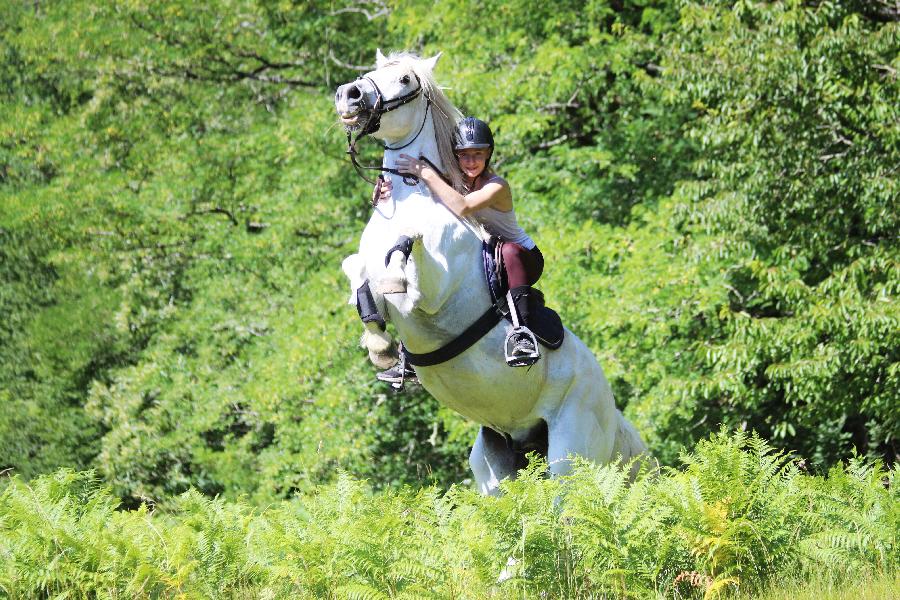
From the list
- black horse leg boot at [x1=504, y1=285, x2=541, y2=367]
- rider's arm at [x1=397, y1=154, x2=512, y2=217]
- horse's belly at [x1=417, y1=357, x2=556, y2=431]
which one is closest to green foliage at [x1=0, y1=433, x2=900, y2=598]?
horse's belly at [x1=417, y1=357, x2=556, y2=431]

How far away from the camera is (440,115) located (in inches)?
249

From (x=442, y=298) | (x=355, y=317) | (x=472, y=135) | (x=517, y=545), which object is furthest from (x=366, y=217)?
(x=517, y=545)

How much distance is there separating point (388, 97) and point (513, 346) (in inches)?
55.4

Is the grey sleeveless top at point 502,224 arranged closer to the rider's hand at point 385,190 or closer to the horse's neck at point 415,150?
the horse's neck at point 415,150

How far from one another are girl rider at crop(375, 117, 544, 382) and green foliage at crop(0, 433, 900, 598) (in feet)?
2.19

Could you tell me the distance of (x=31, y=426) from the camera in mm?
21094

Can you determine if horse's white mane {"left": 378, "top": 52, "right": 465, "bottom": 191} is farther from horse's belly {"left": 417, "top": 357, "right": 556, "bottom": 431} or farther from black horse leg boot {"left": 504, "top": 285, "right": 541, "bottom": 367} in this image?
horse's belly {"left": 417, "top": 357, "right": 556, "bottom": 431}

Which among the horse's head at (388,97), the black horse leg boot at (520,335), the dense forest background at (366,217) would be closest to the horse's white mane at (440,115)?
the horse's head at (388,97)

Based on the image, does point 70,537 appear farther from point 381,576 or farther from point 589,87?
point 589,87

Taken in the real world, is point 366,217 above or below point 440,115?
below

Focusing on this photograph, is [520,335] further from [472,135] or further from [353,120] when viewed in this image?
[353,120]

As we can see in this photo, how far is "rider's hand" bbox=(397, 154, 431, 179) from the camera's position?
19.8 feet

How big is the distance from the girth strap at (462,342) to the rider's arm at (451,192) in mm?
535

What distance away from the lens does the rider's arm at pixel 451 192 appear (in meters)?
6.00
